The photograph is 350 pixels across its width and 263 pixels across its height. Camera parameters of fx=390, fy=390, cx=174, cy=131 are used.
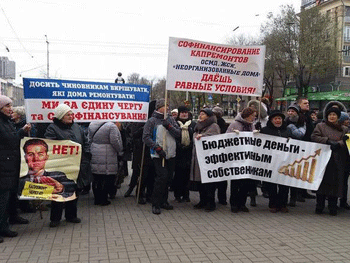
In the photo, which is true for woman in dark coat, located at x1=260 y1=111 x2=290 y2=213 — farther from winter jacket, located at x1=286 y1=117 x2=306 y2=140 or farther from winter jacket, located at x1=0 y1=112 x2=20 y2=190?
winter jacket, located at x1=0 y1=112 x2=20 y2=190

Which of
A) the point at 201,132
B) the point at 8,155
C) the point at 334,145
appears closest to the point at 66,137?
the point at 8,155

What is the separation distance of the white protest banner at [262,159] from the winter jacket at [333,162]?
109 millimetres

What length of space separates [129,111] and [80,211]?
6.71 ft

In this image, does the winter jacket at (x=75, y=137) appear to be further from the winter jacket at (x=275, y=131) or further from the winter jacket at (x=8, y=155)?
the winter jacket at (x=275, y=131)

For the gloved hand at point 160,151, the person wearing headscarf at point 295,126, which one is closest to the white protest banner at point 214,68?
the person wearing headscarf at point 295,126

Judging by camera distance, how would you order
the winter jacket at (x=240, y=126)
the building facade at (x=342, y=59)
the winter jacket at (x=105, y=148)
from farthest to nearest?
the building facade at (x=342, y=59) → the winter jacket at (x=240, y=126) → the winter jacket at (x=105, y=148)

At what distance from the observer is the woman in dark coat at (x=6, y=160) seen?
5.29 metres

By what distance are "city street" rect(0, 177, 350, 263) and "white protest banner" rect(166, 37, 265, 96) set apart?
2320 mm

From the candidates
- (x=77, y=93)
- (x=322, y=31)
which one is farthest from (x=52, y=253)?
(x=322, y=31)

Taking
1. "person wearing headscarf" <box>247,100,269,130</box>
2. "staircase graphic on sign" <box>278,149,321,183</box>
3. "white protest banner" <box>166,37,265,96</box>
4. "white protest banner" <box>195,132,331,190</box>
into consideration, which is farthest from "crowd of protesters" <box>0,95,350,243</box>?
"person wearing headscarf" <box>247,100,269,130</box>

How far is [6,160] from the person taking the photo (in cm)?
532

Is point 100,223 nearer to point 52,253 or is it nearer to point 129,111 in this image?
point 52,253

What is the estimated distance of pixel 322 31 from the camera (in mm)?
40781

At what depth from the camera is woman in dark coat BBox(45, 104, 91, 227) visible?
595 centimetres
